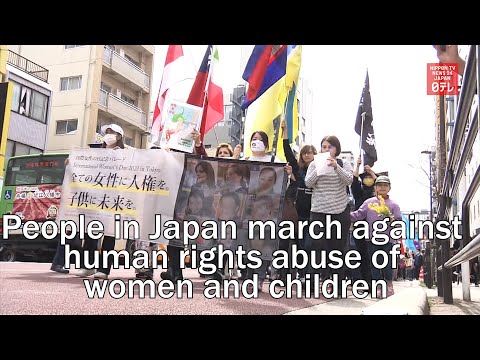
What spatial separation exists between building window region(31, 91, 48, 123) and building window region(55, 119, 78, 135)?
6.37 ft

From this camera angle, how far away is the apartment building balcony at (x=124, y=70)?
661 inches

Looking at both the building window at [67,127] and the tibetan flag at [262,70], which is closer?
the tibetan flag at [262,70]

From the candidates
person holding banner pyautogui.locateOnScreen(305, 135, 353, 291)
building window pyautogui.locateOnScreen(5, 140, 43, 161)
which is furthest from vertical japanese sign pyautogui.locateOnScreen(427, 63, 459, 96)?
building window pyautogui.locateOnScreen(5, 140, 43, 161)

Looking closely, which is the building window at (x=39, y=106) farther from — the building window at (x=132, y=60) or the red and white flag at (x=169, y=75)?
the red and white flag at (x=169, y=75)

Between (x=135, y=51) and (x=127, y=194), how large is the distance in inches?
636

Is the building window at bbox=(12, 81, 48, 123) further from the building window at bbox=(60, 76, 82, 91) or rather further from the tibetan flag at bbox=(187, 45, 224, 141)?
the tibetan flag at bbox=(187, 45, 224, 141)

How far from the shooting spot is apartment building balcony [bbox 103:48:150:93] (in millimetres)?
16781

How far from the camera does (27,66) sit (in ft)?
44.4

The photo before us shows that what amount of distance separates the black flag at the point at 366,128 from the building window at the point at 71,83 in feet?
46.0

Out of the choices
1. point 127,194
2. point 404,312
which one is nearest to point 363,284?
point 404,312

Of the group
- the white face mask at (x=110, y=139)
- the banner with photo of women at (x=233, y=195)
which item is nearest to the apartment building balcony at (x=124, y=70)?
the white face mask at (x=110, y=139)

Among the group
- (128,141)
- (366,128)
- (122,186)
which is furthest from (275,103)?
(128,141)

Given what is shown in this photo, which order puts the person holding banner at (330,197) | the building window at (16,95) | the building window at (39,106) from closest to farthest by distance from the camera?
the person holding banner at (330,197) → the building window at (16,95) → the building window at (39,106)
